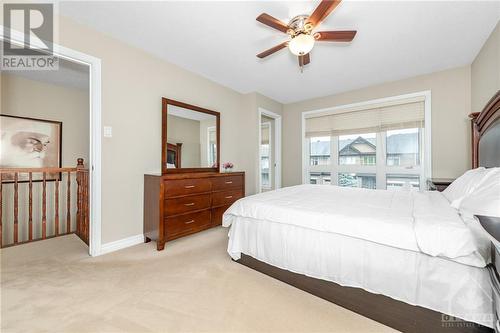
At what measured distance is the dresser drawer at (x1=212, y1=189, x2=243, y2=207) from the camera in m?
3.08

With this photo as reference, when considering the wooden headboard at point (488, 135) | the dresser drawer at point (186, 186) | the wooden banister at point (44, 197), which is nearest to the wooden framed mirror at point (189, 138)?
the dresser drawer at point (186, 186)

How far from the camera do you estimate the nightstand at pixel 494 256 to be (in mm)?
811

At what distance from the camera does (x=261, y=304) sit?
1475mm

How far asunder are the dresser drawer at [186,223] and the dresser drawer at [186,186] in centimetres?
30

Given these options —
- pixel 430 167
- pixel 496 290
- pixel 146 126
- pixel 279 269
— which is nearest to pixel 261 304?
pixel 279 269

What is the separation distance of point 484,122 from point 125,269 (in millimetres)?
4056

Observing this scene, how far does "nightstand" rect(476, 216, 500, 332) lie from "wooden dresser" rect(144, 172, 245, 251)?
2.53m

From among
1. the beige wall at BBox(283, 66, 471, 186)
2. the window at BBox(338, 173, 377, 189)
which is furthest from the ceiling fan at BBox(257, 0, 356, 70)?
the window at BBox(338, 173, 377, 189)

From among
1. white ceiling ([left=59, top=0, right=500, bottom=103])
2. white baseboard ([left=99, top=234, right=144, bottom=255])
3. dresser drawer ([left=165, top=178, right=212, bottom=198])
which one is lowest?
white baseboard ([left=99, top=234, right=144, bottom=255])

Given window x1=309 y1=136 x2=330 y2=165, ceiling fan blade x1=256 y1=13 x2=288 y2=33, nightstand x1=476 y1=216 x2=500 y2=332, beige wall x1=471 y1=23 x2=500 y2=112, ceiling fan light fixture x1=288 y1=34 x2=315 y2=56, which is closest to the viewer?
nightstand x1=476 y1=216 x2=500 y2=332

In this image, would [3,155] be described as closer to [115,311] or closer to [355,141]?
[115,311]

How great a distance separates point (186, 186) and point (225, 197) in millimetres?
789

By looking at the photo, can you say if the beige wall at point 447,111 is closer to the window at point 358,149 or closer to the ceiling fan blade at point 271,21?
the window at point 358,149

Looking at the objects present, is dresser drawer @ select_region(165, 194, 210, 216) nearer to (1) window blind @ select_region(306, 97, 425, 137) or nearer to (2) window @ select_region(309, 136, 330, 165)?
(2) window @ select_region(309, 136, 330, 165)
